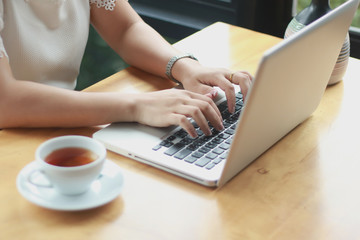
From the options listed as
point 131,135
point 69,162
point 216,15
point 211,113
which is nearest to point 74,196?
point 69,162

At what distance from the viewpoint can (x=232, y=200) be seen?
0.92 m

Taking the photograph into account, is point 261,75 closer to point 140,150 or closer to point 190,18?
point 140,150

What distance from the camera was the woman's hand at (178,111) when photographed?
3.48 feet

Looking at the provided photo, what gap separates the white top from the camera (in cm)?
129

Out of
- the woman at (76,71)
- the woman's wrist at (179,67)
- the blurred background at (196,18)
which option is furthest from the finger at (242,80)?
the blurred background at (196,18)

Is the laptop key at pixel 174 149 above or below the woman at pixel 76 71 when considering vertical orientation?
below

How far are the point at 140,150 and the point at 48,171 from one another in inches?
8.4

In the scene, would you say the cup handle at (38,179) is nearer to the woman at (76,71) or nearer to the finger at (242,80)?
the woman at (76,71)

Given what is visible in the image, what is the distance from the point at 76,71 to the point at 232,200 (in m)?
0.73

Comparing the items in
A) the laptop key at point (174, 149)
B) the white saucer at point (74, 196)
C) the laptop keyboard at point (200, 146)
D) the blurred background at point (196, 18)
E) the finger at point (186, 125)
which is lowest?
the blurred background at point (196, 18)

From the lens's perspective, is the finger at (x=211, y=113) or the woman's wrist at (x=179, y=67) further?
the woman's wrist at (x=179, y=67)

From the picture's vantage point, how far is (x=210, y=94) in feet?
3.93

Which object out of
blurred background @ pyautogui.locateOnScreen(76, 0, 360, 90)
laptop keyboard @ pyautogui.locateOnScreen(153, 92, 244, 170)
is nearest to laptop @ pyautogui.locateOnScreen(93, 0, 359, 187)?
laptop keyboard @ pyautogui.locateOnScreen(153, 92, 244, 170)

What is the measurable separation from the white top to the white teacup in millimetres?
432
